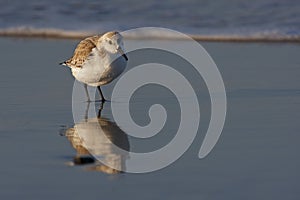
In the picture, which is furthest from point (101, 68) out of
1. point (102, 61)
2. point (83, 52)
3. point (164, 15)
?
point (164, 15)

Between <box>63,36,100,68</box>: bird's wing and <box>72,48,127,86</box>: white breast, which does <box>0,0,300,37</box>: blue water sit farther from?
<box>72,48,127,86</box>: white breast

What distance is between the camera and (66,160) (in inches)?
234

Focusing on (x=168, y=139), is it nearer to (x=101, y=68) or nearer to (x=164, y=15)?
(x=101, y=68)

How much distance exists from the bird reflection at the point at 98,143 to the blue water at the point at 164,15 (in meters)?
5.57

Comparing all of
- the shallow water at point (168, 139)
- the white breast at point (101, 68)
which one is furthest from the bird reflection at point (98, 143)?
the white breast at point (101, 68)

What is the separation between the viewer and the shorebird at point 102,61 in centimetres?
793

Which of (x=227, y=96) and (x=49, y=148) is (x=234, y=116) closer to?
(x=227, y=96)

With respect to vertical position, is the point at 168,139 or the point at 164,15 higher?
the point at 164,15

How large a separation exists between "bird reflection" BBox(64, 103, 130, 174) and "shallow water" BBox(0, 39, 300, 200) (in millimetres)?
63

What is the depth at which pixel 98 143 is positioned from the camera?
6418mm

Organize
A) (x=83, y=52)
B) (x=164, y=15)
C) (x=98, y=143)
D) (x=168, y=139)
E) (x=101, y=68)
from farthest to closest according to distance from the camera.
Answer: (x=164, y=15) → (x=83, y=52) → (x=101, y=68) → (x=168, y=139) → (x=98, y=143)

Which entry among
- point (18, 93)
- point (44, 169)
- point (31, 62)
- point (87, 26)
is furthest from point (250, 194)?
point (87, 26)

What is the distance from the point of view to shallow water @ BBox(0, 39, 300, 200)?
5.23 metres

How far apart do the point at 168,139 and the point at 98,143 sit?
547 millimetres
